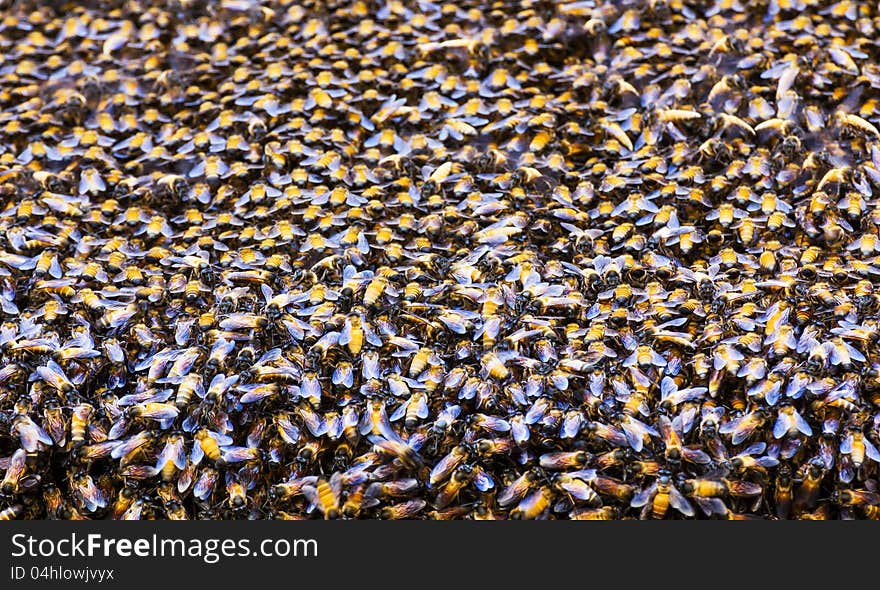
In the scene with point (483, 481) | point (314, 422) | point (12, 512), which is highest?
point (314, 422)

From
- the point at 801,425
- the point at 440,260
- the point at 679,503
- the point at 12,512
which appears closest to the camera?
the point at 679,503

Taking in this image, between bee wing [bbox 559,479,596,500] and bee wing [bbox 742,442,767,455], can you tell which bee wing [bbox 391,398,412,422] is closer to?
bee wing [bbox 559,479,596,500]

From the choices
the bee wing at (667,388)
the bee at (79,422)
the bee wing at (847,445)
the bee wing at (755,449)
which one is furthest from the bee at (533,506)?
the bee at (79,422)

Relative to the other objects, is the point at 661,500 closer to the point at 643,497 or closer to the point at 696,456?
the point at 643,497

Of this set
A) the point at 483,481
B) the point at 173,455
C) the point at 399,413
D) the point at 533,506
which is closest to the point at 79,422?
the point at 173,455

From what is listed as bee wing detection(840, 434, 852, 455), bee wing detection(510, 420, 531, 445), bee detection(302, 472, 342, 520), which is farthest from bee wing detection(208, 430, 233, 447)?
bee wing detection(840, 434, 852, 455)

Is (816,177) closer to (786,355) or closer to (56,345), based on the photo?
(786,355)

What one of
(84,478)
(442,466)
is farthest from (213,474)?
(442,466)

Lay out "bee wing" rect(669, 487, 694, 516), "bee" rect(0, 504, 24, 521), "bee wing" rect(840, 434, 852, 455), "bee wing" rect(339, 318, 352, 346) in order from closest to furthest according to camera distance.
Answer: "bee wing" rect(669, 487, 694, 516) → "bee wing" rect(840, 434, 852, 455) → "bee" rect(0, 504, 24, 521) → "bee wing" rect(339, 318, 352, 346)
